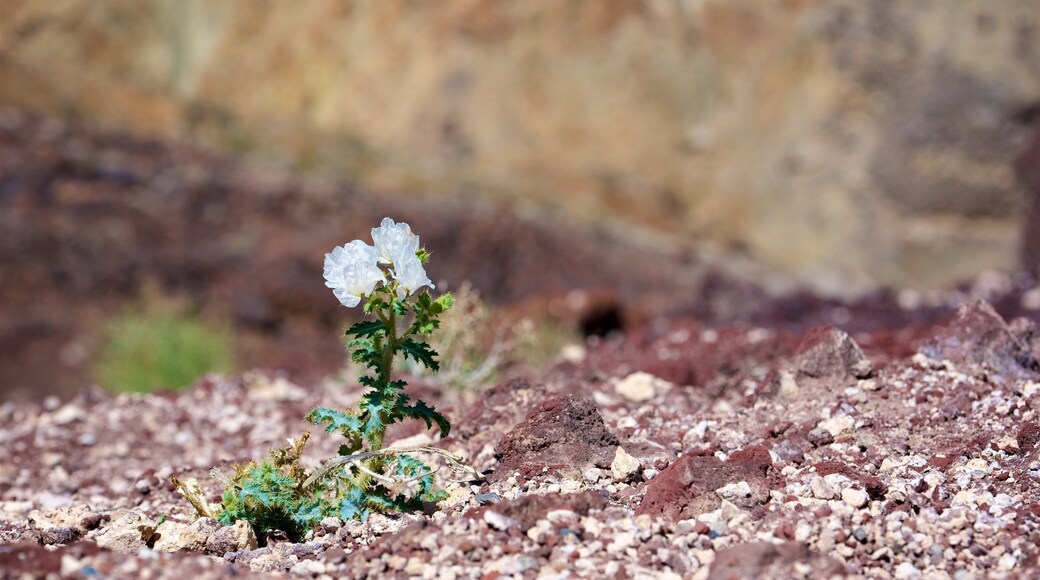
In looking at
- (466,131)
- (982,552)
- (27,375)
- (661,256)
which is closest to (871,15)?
(661,256)

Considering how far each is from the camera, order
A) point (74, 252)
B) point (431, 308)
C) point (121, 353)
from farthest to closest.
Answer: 1. point (74, 252)
2. point (121, 353)
3. point (431, 308)

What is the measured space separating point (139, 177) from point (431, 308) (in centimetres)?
1066

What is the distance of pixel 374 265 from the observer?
→ 2.52 m

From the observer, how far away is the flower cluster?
2.49 m

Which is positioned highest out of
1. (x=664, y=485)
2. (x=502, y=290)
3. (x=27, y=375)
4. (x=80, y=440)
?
(x=502, y=290)

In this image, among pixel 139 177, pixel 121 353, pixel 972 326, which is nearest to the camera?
pixel 972 326

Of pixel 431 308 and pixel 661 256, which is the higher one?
pixel 661 256

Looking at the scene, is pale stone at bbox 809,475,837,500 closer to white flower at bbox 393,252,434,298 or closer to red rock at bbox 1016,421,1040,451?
red rock at bbox 1016,421,1040,451

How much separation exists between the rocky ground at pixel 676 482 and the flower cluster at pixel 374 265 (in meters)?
0.51

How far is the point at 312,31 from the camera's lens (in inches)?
536

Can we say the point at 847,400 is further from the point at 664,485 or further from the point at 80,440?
→ the point at 80,440

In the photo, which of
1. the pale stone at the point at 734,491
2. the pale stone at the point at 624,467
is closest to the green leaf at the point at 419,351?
the pale stone at the point at 624,467

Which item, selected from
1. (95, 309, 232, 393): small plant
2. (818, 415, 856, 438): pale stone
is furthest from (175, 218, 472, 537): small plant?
(95, 309, 232, 393): small plant

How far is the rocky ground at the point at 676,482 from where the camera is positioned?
2355 mm
